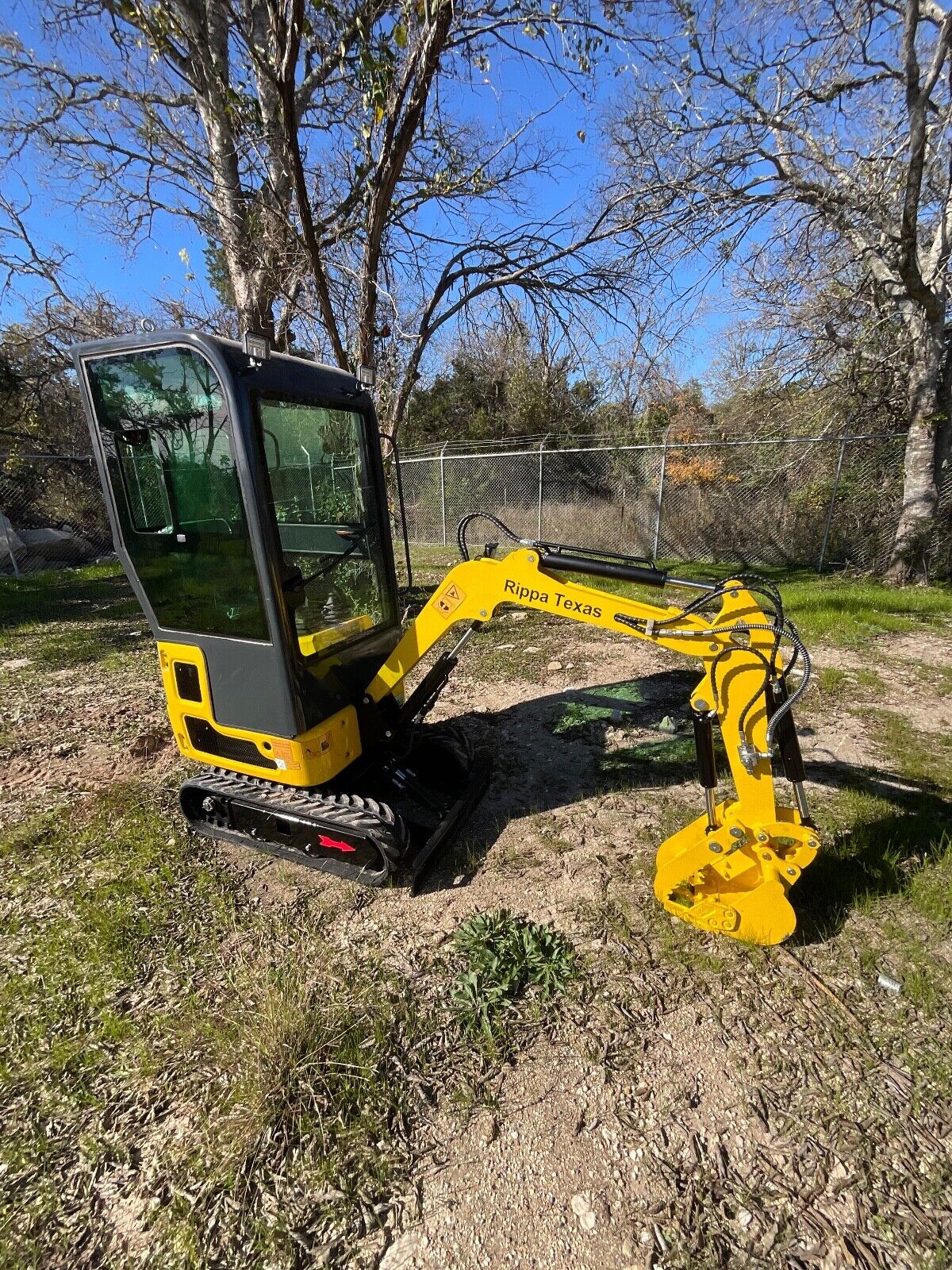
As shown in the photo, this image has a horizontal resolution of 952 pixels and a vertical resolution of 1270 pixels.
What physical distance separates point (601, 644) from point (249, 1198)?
5763 millimetres

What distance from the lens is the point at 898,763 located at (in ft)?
13.5

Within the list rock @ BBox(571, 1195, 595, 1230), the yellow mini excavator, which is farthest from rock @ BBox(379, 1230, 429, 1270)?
the yellow mini excavator

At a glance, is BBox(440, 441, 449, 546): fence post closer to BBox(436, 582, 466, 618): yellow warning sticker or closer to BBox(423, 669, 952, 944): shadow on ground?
BBox(423, 669, 952, 944): shadow on ground

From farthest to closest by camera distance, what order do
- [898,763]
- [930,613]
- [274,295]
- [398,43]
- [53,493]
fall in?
[53,493]
[930,613]
[274,295]
[898,763]
[398,43]

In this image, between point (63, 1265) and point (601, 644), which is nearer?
point (63, 1265)

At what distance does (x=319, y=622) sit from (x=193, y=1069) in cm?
190

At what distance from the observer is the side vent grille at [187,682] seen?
3.09 meters

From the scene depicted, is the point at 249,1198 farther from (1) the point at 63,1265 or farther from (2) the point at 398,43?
(2) the point at 398,43

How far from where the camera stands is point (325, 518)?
3.31m

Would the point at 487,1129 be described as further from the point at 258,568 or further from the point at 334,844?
the point at 258,568

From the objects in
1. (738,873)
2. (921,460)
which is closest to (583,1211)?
(738,873)

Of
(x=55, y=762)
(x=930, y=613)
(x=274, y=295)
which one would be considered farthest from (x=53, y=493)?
(x=930, y=613)

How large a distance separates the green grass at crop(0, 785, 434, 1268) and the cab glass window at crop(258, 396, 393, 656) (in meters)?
1.45

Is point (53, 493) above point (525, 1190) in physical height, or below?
above
